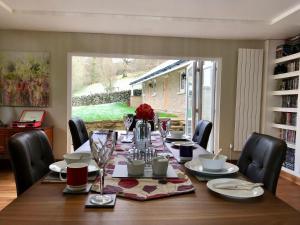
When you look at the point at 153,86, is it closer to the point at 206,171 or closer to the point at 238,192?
the point at 206,171

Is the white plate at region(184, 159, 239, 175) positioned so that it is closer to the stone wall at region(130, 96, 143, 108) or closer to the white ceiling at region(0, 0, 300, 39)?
the white ceiling at region(0, 0, 300, 39)

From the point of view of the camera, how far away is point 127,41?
4.31m

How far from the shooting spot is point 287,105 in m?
4.18

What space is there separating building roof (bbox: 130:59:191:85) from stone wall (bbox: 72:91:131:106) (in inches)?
29.6

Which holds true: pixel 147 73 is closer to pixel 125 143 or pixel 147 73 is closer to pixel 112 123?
pixel 112 123

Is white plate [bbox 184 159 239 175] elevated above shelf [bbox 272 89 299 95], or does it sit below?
below

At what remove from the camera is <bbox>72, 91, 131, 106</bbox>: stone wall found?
6.73 meters

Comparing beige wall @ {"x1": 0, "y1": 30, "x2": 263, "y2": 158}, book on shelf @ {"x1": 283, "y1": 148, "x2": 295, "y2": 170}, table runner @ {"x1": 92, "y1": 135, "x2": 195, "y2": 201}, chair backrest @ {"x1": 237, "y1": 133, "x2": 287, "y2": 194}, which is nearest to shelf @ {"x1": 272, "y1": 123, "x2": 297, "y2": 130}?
book on shelf @ {"x1": 283, "y1": 148, "x2": 295, "y2": 170}

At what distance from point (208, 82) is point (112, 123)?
300cm

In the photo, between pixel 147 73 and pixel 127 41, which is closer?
pixel 127 41

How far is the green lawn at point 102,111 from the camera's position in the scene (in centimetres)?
678

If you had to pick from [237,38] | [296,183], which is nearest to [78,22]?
[237,38]

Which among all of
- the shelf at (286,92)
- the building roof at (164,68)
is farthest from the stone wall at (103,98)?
the shelf at (286,92)

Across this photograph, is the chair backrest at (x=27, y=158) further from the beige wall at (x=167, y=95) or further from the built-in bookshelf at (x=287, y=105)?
the beige wall at (x=167, y=95)
